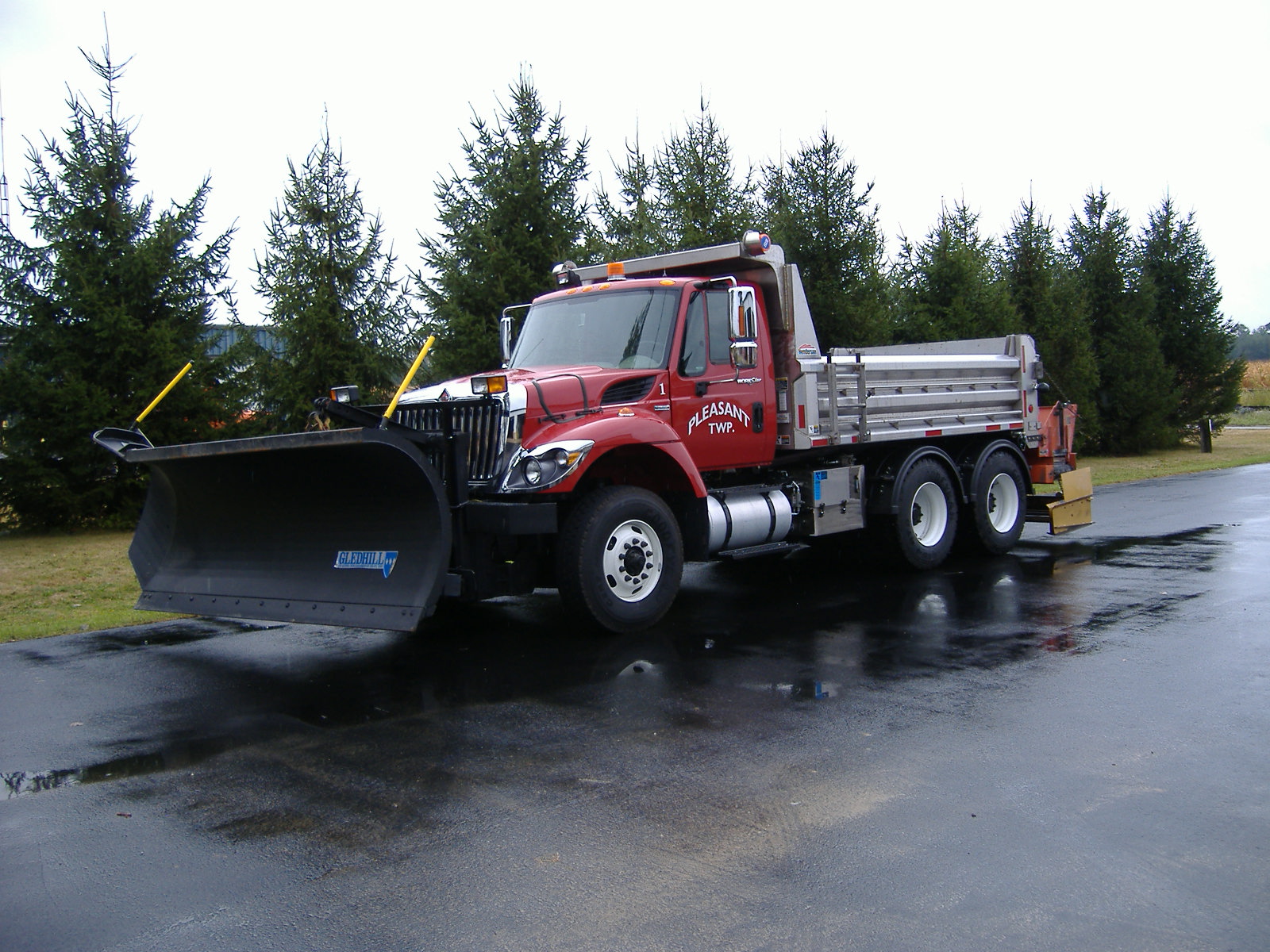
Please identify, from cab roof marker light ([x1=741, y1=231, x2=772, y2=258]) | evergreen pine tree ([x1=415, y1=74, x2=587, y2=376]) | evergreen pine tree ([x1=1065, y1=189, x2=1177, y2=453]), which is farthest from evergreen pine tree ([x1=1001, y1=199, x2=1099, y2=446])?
cab roof marker light ([x1=741, y1=231, x2=772, y2=258])

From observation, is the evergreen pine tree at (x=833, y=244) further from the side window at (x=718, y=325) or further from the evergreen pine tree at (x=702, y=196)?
the side window at (x=718, y=325)

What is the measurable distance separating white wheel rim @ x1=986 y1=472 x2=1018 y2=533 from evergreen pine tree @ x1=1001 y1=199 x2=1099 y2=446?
48.5 ft

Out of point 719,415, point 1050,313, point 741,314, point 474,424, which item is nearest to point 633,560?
point 474,424

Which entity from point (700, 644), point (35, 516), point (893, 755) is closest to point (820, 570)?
point (700, 644)

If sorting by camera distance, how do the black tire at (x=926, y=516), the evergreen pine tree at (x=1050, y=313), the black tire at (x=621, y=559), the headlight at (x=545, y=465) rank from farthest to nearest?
1. the evergreen pine tree at (x=1050, y=313)
2. the black tire at (x=926, y=516)
3. the black tire at (x=621, y=559)
4. the headlight at (x=545, y=465)

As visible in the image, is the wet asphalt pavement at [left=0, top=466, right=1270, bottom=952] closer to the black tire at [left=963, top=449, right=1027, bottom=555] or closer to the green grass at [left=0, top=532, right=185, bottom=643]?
the green grass at [left=0, top=532, right=185, bottom=643]

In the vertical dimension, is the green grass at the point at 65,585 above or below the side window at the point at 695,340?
below

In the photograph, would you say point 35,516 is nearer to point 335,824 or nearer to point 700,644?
point 700,644

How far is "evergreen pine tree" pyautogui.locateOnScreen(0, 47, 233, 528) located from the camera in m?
14.6

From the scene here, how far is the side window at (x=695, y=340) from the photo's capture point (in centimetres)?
891

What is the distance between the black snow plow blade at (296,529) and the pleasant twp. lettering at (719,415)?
8.85 ft

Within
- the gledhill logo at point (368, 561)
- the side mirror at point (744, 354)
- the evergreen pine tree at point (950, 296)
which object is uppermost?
the evergreen pine tree at point (950, 296)

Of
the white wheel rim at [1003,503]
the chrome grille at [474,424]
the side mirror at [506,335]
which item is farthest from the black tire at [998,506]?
the chrome grille at [474,424]

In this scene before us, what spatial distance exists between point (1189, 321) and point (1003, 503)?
22.7 m
